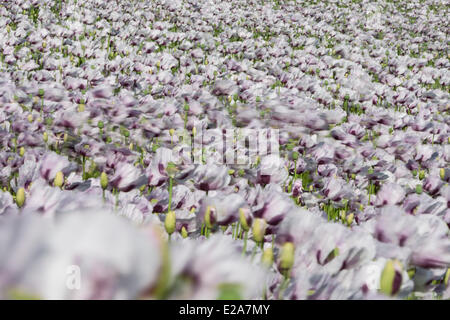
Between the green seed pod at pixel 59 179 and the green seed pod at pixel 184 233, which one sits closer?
the green seed pod at pixel 184 233

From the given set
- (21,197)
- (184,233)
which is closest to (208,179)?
(184,233)

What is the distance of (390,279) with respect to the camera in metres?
1.13

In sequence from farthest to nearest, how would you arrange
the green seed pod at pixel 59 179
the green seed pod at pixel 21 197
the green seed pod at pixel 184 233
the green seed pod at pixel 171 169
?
the green seed pod at pixel 171 169 < the green seed pod at pixel 59 179 < the green seed pod at pixel 184 233 < the green seed pod at pixel 21 197

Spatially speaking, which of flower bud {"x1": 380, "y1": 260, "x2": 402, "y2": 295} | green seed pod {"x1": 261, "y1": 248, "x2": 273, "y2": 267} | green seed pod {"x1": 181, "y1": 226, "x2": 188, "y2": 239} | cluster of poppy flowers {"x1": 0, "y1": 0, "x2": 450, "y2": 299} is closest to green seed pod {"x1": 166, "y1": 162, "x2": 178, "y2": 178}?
cluster of poppy flowers {"x1": 0, "y1": 0, "x2": 450, "y2": 299}

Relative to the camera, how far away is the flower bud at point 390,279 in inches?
44.4

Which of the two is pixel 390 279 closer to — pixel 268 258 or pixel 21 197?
pixel 268 258

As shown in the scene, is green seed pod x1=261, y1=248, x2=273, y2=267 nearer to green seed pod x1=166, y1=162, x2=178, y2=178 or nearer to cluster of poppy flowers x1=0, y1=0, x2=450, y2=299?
cluster of poppy flowers x1=0, y1=0, x2=450, y2=299

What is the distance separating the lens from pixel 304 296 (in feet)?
3.88

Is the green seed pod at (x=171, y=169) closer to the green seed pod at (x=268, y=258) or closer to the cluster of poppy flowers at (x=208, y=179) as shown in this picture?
the cluster of poppy flowers at (x=208, y=179)

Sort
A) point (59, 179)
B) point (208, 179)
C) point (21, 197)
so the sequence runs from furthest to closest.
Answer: point (208, 179), point (59, 179), point (21, 197)

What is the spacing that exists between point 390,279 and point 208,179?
1.18 m

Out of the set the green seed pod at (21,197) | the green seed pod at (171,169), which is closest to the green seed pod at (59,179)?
the green seed pod at (21,197)

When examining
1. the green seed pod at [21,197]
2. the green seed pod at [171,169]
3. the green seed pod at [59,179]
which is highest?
the green seed pod at [21,197]
